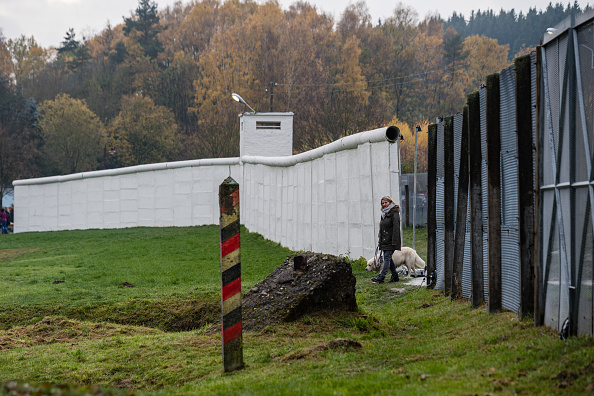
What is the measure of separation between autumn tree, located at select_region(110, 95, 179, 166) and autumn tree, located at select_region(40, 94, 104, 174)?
82.1 inches

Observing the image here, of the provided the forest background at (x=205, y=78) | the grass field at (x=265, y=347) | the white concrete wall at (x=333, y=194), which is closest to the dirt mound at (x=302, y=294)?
the grass field at (x=265, y=347)

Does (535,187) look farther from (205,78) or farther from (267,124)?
(205,78)

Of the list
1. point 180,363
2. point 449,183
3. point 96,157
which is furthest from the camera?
point 96,157

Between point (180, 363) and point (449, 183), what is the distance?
5338mm

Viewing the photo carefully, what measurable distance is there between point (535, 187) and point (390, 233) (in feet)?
23.9

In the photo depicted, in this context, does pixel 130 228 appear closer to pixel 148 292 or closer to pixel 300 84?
pixel 148 292

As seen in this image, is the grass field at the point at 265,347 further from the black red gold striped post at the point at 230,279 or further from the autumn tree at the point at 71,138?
the autumn tree at the point at 71,138

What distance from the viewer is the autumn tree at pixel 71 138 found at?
2584 inches

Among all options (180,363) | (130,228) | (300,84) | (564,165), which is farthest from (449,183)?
(300,84)

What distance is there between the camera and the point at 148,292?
13.8 metres

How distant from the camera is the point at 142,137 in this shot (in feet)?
220

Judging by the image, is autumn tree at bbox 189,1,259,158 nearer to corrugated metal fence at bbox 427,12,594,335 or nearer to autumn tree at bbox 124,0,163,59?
autumn tree at bbox 124,0,163,59

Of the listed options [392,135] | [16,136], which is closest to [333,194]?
[392,135]

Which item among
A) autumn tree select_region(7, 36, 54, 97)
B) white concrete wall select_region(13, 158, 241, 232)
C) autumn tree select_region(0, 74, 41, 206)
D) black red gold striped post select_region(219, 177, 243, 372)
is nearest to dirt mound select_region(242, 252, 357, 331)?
black red gold striped post select_region(219, 177, 243, 372)
